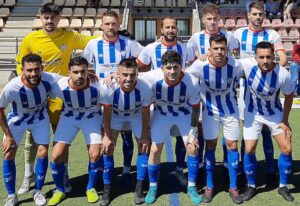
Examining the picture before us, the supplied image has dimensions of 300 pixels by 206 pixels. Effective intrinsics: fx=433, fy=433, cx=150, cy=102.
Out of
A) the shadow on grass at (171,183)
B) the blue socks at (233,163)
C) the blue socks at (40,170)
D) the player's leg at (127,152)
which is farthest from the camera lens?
the player's leg at (127,152)

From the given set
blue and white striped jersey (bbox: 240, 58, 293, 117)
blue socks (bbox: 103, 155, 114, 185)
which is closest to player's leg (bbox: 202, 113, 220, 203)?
blue and white striped jersey (bbox: 240, 58, 293, 117)

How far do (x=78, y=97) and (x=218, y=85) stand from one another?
1.37 metres

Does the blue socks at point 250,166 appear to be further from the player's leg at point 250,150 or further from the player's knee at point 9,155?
the player's knee at point 9,155

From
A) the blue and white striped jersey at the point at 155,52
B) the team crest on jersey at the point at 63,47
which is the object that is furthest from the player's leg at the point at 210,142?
the team crest on jersey at the point at 63,47

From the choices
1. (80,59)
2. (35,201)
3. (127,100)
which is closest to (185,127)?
(127,100)

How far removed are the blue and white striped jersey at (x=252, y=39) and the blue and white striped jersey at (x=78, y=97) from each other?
1.71 m

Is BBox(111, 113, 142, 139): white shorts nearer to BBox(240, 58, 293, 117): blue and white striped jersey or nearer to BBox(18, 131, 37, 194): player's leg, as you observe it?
BBox(18, 131, 37, 194): player's leg

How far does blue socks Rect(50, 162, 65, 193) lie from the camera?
4.16 m

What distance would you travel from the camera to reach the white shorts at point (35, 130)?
4.17m

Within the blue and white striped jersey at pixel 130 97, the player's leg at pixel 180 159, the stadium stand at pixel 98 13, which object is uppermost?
the stadium stand at pixel 98 13

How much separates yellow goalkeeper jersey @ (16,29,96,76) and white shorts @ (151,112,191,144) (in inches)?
46.2

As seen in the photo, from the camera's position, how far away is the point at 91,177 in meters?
4.30

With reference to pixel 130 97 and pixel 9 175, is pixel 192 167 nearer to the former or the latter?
pixel 130 97

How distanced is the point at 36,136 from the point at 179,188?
1.57 meters
